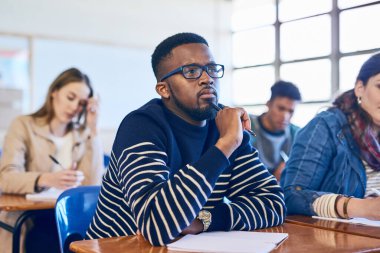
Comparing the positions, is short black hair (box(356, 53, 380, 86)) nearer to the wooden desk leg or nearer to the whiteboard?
the wooden desk leg

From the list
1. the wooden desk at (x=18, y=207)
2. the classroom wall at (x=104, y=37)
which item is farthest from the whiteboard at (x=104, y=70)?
the wooden desk at (x=18, y=207)

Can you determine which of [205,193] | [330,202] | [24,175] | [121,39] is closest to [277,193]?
[330,202]

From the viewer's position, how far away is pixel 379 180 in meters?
1.95

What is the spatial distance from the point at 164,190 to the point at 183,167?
0.15 m

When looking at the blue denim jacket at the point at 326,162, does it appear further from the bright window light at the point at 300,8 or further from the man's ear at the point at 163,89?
the bright window light at the point at 300,8

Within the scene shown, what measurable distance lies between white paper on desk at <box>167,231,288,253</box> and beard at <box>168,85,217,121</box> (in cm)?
34

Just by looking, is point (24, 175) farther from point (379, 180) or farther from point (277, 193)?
point (379, 180)

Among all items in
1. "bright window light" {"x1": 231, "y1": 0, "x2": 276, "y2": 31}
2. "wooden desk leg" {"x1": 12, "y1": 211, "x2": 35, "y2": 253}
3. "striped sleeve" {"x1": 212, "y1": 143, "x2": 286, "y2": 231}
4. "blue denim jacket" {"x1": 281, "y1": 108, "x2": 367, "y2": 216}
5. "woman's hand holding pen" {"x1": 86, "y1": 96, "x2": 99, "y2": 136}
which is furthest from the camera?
"bright window light" {"x1": 231, "y1": 0, "x2": 276, "y2": 31}

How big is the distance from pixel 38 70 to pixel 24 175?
3196mm

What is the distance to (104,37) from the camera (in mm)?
6020

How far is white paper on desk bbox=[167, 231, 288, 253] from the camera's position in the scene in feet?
3.76

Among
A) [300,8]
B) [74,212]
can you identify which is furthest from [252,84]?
[74,212]

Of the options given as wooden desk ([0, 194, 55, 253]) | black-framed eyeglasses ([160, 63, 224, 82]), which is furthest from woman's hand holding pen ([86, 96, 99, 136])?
black-framed eyeglasses ([160, 63, 224, 82])

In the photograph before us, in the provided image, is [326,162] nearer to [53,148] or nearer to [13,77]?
[53,148]
